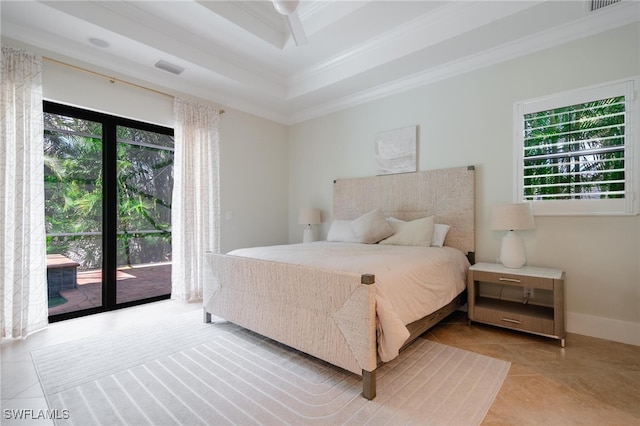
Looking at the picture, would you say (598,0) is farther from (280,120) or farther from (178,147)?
(178,147)

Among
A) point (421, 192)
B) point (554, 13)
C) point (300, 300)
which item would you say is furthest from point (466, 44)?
point (300, 300)

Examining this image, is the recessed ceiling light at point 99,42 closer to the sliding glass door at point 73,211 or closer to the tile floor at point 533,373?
the sliding glass door at point 73,211

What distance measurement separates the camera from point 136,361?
84.1 inches

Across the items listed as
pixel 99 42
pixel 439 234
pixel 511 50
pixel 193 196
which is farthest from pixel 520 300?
pixel 99 42

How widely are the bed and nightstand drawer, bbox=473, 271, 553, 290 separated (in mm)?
214

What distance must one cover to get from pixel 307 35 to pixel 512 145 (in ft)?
7.96

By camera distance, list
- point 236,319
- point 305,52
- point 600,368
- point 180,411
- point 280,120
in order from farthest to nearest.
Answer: point 280,120 → point 305,52 → point 236,319 → point 600,368 → point 180,411

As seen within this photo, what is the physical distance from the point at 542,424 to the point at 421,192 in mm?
2477

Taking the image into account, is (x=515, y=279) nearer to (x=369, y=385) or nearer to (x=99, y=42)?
(x=369, y=385)

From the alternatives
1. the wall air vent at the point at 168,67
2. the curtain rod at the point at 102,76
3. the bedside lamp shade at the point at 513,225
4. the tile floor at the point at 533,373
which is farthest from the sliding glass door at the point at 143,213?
the bedside lamp shade at the point at 513,225

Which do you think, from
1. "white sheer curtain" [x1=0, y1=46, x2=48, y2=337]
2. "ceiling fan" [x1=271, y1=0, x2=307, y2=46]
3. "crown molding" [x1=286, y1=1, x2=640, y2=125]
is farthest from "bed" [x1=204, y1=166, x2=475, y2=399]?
"ceiling fan" [x1=271, y1=0, x2=307, y2=46]

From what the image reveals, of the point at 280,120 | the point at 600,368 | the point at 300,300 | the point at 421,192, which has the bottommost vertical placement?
the point at 600,368

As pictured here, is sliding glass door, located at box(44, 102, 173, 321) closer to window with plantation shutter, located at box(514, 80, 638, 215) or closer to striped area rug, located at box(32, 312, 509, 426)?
striped area rug, located at box(32, 312, 509, 426)

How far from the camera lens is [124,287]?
353 centimetres
